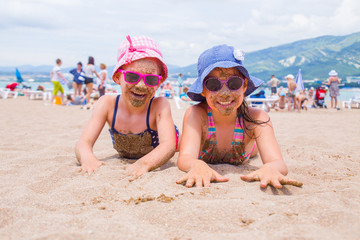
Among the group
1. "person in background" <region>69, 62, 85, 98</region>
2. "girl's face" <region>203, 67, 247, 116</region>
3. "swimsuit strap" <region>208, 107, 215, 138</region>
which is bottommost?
"swimsuit strap" <region>208, 107, 215, 138</region>

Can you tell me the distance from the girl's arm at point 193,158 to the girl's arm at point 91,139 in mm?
825

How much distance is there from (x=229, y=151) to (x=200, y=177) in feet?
2.68

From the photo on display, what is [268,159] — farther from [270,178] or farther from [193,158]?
[193,158]

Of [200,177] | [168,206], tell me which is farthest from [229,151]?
[168,206]

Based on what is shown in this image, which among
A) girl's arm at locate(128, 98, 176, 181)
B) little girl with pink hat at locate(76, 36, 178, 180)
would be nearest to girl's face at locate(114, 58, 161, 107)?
little girl with pink hat at locate(76, 36, 178, 180)

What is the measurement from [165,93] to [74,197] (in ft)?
56.6

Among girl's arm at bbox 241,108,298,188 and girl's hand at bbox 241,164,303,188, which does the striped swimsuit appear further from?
girl's hand at bbox 241,164,303,188

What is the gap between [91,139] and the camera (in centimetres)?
295

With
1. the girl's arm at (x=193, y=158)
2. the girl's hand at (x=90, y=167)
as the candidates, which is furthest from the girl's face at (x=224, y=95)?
the girl's hand at (x=90, y=167)

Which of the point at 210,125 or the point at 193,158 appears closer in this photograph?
the point at 193,158

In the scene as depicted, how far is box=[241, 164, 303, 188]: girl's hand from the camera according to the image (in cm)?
195

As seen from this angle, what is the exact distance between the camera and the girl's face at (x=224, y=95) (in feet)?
8.02

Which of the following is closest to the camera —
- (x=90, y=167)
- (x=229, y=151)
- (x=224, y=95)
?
(x=224, y=95)

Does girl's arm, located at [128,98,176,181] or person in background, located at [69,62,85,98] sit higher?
person in background, located at [69,62,85,98]
